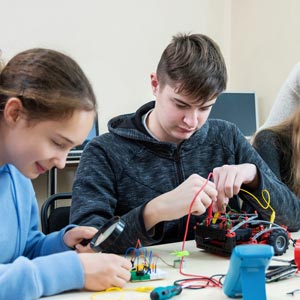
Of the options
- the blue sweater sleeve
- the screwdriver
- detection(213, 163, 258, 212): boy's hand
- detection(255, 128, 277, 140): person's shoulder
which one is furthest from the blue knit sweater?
detection(255, 128, 277, 140): person's shoulder

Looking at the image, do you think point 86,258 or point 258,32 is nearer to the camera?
point 86,258

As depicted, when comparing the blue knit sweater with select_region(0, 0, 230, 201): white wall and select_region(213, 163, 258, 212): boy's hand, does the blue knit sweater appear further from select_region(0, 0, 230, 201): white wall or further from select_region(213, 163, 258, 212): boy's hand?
select_region(0, 0, 230, 201): white wall

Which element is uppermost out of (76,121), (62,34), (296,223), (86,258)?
(62,34)

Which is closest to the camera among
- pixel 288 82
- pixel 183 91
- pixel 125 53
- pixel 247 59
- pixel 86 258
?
pixel 86 258

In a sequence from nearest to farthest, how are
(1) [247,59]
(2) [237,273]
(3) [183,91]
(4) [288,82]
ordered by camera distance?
(2) [237,273]
(3) [183,91]
(4) [288,82]
(1) [247,59]

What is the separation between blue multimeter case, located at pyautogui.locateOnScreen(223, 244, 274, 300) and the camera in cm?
66

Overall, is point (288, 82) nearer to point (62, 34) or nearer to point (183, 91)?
point (183, 91)

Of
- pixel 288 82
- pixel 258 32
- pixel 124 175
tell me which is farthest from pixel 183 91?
pixel 258 32

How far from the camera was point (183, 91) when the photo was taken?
1.24 meters

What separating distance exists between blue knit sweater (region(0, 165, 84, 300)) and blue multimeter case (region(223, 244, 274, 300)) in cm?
29

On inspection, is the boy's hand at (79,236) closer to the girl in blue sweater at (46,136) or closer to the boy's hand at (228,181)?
the girl in blue sweater at (46,136)

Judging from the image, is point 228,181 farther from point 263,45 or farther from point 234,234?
point 263,45

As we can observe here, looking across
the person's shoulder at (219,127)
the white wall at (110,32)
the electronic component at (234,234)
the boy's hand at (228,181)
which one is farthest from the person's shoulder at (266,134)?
the white wall at (110,32)

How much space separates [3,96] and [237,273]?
1.86 feet
